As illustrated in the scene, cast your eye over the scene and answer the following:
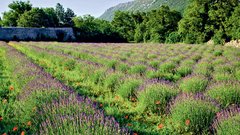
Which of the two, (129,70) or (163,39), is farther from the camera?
(163,39)

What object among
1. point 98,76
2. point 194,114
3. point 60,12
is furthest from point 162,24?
point 60,12

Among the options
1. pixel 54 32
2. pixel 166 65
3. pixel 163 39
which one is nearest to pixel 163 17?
pixel 163 39

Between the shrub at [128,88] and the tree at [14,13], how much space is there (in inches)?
3062

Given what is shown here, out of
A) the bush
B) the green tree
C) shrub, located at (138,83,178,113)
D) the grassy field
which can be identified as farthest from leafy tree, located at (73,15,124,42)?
shrub, located at (138,83,178,113)

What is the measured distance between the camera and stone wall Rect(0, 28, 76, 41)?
47944mm

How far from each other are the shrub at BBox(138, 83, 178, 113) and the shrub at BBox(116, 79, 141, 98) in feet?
2.40

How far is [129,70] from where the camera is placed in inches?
366

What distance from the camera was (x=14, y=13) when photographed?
79.3m

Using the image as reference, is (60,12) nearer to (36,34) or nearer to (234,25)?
(36,34)

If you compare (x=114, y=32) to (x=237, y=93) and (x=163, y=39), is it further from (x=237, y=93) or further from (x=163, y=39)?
(x=237, y=93)

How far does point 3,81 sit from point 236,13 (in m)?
37.2

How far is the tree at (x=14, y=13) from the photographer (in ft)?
256

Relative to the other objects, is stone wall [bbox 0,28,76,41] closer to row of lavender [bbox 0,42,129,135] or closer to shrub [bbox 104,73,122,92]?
shrub [bbox 104,73,122,92]

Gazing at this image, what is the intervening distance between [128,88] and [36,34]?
158 feet
